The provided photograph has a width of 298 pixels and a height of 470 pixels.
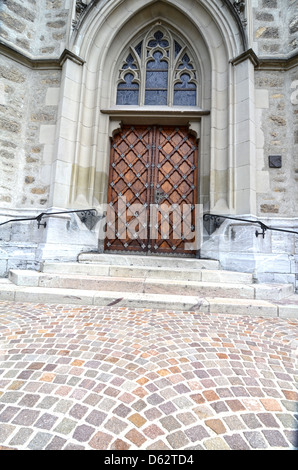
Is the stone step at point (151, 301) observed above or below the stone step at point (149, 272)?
below

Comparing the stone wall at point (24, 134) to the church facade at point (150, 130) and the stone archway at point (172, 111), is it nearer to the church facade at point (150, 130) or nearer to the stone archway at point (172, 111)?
the church facade at point (150, 130)

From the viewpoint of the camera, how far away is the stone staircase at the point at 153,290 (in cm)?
288

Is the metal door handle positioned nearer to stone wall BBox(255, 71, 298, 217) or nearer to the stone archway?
the stone archway

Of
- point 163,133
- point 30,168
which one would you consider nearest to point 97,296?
point 30,168

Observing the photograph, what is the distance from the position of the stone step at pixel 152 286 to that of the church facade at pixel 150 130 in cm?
83

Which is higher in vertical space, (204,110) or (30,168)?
(204,110)

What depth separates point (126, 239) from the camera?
523cm

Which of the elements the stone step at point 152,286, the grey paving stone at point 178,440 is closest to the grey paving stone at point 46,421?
the grey paving stone at point 178,440

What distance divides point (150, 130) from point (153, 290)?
3.91m

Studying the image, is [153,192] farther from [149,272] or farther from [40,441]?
[40,441]

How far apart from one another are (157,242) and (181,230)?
23.2 inches

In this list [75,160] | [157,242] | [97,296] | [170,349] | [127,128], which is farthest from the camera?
[127,128]

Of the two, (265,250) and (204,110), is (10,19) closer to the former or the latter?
(204,110)

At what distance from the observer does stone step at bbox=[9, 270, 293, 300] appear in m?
3.23
